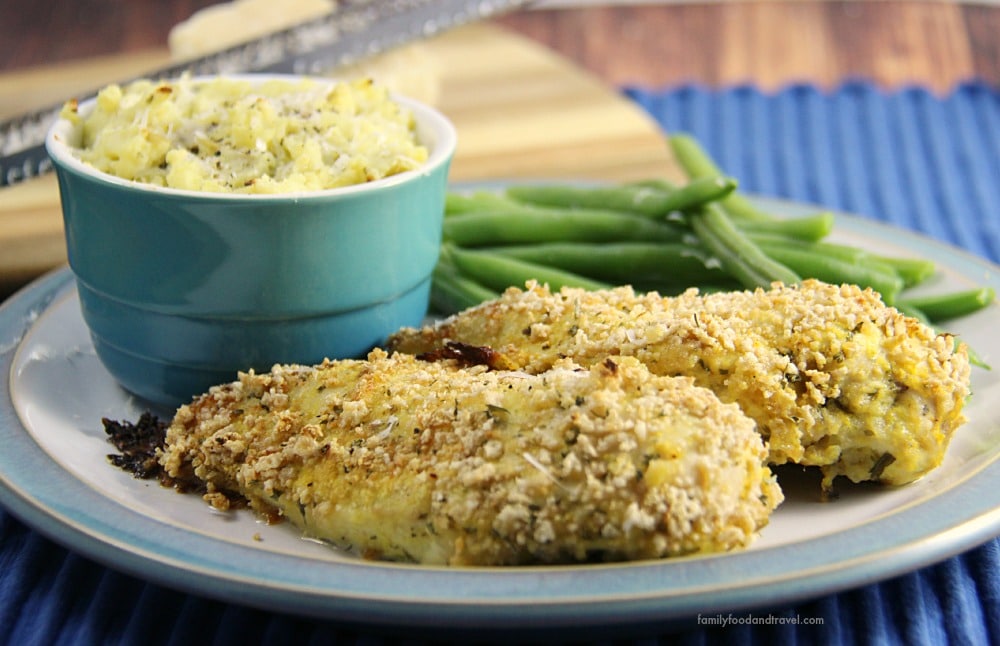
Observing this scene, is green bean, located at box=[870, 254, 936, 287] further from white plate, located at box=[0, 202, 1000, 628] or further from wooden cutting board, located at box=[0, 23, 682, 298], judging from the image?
wooden cutting board, located at box=[0, 23, 682, 298]

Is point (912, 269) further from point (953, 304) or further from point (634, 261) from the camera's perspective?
point (634, 261)

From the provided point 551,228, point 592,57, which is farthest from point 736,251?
point 592,57

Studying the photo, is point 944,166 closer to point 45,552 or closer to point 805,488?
point 805,488

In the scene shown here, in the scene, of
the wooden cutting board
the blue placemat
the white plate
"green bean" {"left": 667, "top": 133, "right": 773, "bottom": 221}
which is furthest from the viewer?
the wooden cutting board

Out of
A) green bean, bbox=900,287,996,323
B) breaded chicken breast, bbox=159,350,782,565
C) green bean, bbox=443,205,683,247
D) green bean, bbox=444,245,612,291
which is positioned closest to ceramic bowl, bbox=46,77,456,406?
breaded chicken breast, bbox=159,350,782,565

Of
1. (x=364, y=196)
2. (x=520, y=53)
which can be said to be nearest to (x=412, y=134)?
(x=364, y=196)
